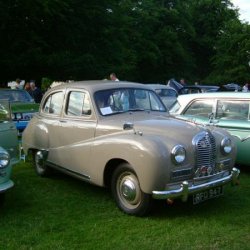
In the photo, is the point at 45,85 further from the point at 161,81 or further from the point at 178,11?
the point at 178,11

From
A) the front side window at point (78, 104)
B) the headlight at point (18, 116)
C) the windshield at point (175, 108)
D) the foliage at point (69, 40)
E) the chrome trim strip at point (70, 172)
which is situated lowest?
the chrome trim strip at point (70, 172)

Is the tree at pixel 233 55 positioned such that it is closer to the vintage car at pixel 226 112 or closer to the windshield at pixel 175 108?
the windshield at pixel 175 108

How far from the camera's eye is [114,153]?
6.24 meters

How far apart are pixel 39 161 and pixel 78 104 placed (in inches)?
56.6

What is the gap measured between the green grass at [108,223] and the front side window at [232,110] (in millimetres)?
1606

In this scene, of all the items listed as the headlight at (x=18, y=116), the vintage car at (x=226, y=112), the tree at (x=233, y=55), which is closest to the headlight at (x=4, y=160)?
the vintage car at (x=226, y=112)

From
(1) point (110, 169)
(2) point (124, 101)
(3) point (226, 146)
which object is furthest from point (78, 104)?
(3) point (226, 146)

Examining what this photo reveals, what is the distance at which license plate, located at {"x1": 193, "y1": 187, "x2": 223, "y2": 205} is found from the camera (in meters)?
6.02

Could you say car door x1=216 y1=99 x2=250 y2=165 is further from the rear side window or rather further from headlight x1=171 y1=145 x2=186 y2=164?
the rear side window

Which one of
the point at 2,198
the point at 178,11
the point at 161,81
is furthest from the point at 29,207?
the point at 178,11

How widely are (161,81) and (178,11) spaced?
25.2 ft

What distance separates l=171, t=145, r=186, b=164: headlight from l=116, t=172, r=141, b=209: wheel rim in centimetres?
62

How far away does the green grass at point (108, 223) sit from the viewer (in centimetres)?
524

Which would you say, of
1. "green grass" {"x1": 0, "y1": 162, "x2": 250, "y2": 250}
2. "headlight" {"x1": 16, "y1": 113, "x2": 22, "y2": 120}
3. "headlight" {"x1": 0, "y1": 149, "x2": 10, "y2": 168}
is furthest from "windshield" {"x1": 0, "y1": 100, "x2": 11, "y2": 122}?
"headlight" {"x1": 16, "y1": 113, "x2": 22, "y2": 120}
